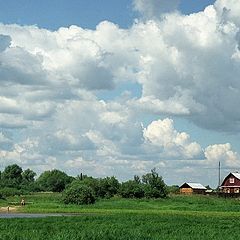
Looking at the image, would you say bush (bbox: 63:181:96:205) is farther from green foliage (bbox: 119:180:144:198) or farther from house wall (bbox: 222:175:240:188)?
house wall (bbox: 222:175:240:188)

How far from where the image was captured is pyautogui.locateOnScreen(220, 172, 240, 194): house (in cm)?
14062

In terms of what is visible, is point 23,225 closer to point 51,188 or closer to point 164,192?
point 164,192

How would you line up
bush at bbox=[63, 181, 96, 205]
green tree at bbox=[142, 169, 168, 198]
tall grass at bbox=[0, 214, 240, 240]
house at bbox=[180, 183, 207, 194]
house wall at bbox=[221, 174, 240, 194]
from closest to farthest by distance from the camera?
tall grass at bbox=[0, 214, 240, 240], bush at bbox=[63, 181, 96, 205], green tree at bbox=[142, 169, 168, 198], house wall at bbox=[221, 174, 240, 194], house at bbox=[180, 183, 207, 194]

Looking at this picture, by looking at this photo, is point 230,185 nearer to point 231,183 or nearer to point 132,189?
point 231,183

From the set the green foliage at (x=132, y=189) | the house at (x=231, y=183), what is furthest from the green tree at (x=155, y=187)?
the house at (x=231, y=183)

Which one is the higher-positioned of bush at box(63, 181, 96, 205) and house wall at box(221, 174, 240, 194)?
house wall at box(221, 174, 240, 194)

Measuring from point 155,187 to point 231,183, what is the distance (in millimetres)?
33653

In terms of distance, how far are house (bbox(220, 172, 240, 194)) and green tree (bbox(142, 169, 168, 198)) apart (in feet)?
99.7

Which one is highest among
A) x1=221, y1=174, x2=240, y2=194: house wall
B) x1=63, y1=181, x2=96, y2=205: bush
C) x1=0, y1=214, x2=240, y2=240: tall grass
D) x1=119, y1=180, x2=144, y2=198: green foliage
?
x1=221, y1=174, x2=240, y2=194: house wall

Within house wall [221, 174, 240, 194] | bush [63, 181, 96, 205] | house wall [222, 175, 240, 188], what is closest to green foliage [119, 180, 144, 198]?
bush [63, 181, 96, 205]

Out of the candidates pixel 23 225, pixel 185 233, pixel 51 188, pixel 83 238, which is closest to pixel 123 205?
pixel 23 225

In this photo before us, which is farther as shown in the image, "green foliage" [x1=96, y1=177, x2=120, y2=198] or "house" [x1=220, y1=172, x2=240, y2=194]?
"house" [x1=220, y1=172, x2=240, y2=194]

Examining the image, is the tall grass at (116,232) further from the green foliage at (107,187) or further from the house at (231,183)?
the house at (231,183)

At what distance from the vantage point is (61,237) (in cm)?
3127
